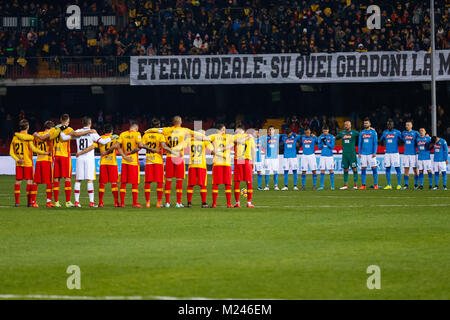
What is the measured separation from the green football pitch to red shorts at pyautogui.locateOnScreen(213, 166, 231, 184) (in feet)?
2.33

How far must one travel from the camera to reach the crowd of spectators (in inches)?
1569

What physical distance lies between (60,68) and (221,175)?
24708mm

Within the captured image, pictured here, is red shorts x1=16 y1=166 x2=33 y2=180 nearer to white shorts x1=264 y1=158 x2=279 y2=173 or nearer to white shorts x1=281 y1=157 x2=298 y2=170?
white shorts x1=264 y1=158 x2=279 y2=173

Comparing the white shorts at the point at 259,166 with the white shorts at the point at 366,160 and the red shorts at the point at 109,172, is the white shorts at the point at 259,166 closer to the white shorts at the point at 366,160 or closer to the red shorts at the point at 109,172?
the white shorts at the point at 366,160

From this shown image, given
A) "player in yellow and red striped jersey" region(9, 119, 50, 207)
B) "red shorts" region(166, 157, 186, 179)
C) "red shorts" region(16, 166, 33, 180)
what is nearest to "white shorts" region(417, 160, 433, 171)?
"red shorts" region(166, 157, 186, 179)

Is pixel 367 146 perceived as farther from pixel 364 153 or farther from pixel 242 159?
pixel 242 159

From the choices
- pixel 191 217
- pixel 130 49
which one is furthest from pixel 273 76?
pixel 191 217

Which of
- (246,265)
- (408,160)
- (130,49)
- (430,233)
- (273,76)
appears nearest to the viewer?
(246,265)

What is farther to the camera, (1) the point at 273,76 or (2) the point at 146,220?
(1) the point at 273,76

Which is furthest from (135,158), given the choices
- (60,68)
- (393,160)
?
(60,68)

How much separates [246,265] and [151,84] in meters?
31.1

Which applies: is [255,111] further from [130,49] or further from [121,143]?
[121,143]

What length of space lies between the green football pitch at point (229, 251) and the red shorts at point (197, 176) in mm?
654

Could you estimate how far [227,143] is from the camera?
19203 millimetres
